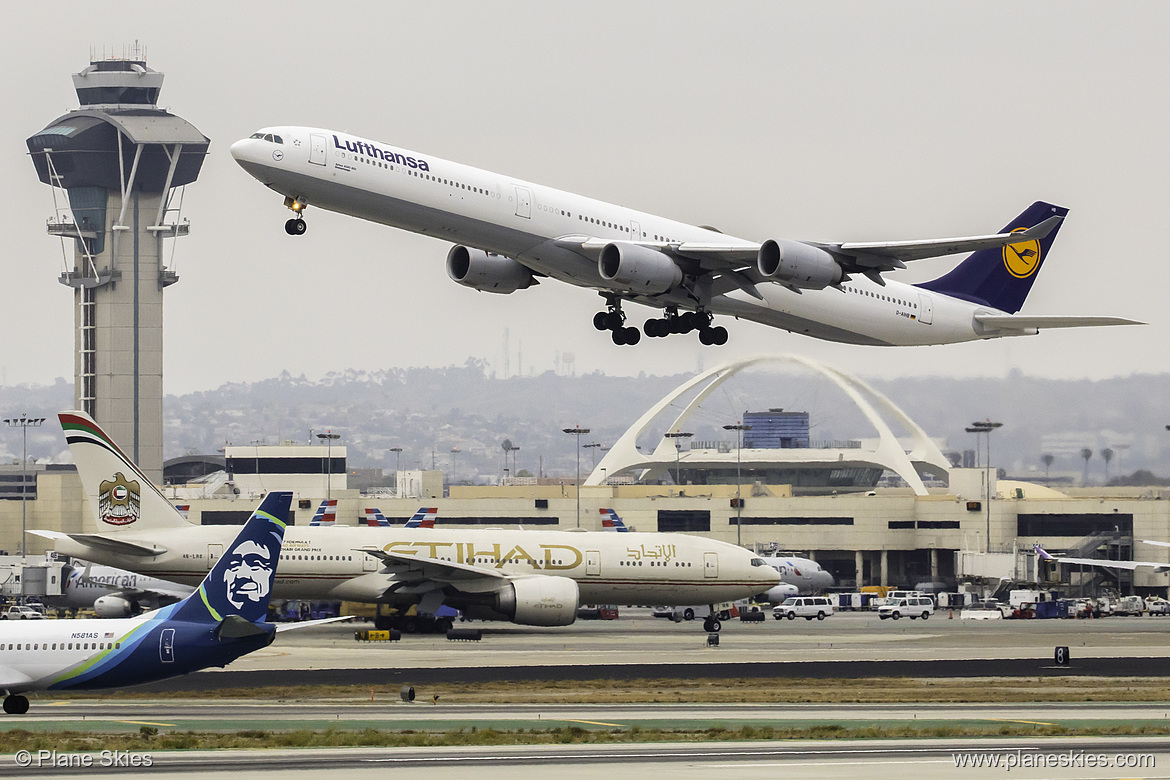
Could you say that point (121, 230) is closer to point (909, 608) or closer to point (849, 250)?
point (909, 608)

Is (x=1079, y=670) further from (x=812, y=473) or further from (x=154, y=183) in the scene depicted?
(x=154, y=183)

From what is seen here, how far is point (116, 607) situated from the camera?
80375 mm

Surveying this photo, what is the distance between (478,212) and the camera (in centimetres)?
4778

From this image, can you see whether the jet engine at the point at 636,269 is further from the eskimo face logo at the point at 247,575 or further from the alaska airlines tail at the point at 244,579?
the eskimo face logo at the point at 247,575

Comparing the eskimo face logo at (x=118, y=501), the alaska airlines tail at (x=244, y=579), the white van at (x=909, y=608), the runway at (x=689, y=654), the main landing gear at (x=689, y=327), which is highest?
the main landing gear at (x=689, y=327)

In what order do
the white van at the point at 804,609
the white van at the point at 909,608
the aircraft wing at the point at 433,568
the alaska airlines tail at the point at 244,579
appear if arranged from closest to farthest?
1. the alaska airlines tail at the point at 244,579
2. the aircraft wing at the point at 433,568
3. the white van at the point at 804,609
4. the white van at the point at 909,608

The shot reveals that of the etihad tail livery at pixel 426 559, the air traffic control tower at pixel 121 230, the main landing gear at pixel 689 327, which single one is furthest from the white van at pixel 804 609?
the air traffic control tower at pixel 121 230

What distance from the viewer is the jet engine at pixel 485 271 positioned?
178 ft

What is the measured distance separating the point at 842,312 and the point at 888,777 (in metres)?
30.4

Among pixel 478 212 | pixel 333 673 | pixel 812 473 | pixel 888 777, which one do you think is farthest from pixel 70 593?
pixel 812 473

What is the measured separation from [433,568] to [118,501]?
498 inches

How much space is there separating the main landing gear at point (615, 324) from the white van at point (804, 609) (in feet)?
119

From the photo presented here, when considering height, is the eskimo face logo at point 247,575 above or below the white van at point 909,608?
above

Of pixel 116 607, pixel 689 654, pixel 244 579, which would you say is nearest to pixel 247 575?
pixel 244 579
